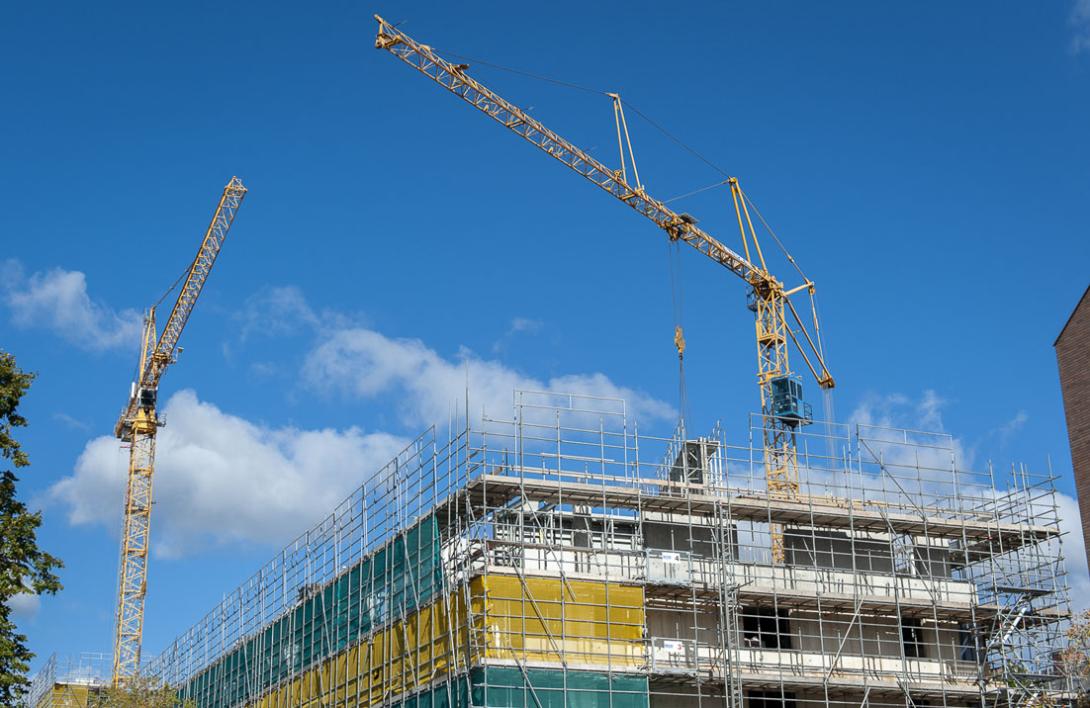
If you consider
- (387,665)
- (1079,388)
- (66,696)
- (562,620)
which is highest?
(1079,388)

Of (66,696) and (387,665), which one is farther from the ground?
(66,696)

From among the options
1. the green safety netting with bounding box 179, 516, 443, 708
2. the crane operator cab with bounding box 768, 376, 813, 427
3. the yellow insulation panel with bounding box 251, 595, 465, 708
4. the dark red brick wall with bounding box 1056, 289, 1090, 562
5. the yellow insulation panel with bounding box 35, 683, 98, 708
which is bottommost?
the yellow insulation panel with bounding box 251, 595, 465, 708

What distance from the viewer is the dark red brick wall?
40250 millimetres

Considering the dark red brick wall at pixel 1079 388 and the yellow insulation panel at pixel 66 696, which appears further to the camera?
the yellow insulation panel at pixel 66 696

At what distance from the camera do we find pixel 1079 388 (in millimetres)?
41375

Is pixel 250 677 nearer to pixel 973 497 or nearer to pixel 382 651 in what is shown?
pixel 382 651

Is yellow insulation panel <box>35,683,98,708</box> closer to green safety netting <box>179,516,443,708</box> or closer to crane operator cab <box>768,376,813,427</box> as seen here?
green safety netting <box>179,516,443,708</box>

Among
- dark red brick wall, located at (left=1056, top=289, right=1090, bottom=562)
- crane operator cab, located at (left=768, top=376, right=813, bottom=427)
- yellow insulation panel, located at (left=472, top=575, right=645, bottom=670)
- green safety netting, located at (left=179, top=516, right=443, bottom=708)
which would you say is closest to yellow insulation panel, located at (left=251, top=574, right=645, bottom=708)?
yellow insulation panel, located at (left=472, top=575, right=645, bottom=670)

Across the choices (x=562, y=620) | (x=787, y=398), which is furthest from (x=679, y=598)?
(x=787, y=398)

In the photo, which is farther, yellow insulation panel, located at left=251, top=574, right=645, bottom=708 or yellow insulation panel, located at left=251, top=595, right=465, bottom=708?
yellow insulation panel, located at left=251, top=595, right=465, bottom=708

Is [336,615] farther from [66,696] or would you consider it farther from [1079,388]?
[66,696]

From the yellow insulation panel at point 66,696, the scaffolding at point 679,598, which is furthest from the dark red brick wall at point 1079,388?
the yellow insulation panel at point 66,696

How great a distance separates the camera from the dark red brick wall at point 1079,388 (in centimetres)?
4025

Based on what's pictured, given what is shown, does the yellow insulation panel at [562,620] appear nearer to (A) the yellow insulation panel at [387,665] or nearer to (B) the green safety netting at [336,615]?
(A) the yellow insulation panel at [387,665]
